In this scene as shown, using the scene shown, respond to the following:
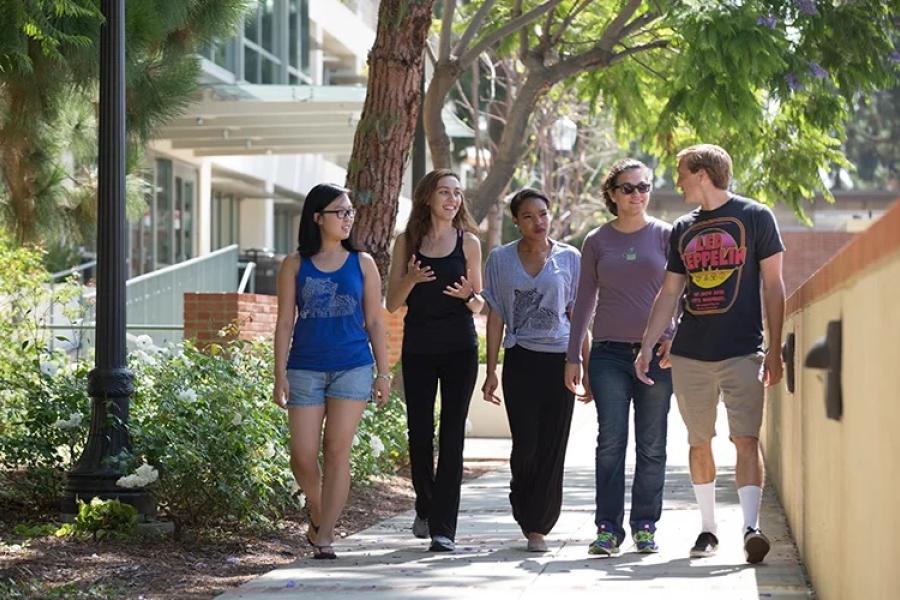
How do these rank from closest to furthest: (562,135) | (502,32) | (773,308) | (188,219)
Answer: (773,308) < (502,32) < (188,219) < (562,135)

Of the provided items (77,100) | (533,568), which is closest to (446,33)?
(77,100)

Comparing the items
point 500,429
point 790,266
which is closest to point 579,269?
point 500,429

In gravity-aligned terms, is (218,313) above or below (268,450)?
above

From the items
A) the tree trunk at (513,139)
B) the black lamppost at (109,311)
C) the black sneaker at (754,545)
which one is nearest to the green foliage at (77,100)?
the black lamppost at (109,311)

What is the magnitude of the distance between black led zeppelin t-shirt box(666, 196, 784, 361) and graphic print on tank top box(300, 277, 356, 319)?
5.30 ft

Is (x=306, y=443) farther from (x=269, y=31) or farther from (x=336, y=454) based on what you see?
(x=269, y=31)

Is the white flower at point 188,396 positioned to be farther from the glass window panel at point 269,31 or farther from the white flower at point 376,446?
the glass window panel at point 269,31

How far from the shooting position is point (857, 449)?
4.82m

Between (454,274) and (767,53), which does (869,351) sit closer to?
(454,274)

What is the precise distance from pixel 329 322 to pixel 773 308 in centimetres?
208

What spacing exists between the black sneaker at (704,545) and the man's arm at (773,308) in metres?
0.97

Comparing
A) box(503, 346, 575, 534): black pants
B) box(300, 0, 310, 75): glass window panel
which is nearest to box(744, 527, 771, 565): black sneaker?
box(503, 346, 575, 534): black pants

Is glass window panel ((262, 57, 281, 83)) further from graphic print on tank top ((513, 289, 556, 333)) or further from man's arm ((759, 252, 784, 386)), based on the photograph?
man's arm ((759, 252, 784, 386))

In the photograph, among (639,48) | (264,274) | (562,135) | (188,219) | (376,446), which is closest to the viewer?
(376,446)
